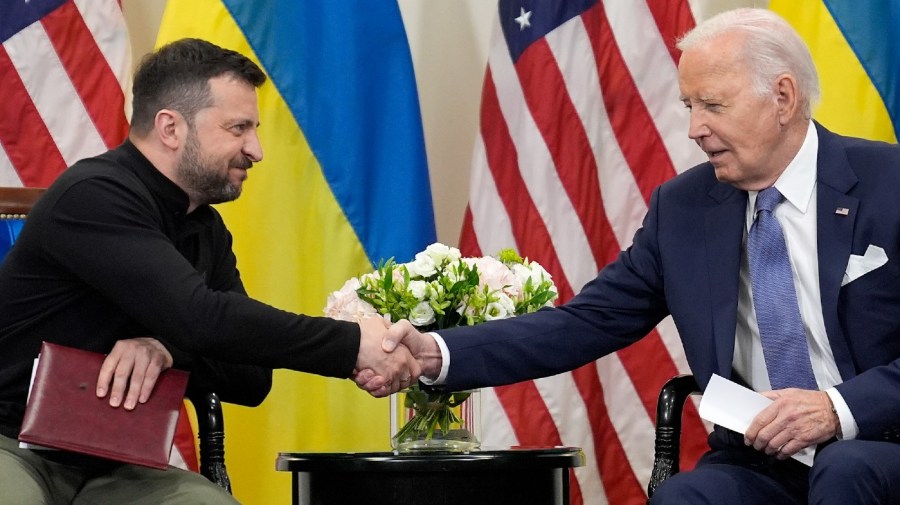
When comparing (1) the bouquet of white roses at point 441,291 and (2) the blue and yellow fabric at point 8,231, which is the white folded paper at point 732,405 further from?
(2) the blue and yellow fabric at point 8,231

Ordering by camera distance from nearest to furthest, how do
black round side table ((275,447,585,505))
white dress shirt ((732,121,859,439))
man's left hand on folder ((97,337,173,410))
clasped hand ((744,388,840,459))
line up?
clasped hand ((744,388,840,459))
man's left hand on folder ((97,337,173,410))
white dress shirt ((732,121,859,439))
black round side table ((275,447,585,505))

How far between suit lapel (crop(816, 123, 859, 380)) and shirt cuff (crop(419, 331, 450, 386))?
31.3 inches

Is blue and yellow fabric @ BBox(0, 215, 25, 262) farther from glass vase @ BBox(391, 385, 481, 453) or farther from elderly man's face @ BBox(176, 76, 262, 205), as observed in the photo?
glass vase @ BBox(391, 385, 481, 453)

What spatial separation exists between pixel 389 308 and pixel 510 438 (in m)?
1.25

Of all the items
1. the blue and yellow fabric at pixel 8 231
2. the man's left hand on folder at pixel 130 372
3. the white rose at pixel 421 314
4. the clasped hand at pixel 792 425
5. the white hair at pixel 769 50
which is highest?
the white hair at pixel 769 50

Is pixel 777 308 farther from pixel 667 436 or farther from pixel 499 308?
pixel 499 308

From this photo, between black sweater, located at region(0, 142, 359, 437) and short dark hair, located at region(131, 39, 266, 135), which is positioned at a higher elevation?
short dark hair, located at region(131, 39, 266, 135)

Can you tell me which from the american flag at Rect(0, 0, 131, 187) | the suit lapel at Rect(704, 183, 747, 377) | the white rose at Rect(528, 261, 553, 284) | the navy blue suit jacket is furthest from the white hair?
the american flag at Rect(0, 0, 131, 187)

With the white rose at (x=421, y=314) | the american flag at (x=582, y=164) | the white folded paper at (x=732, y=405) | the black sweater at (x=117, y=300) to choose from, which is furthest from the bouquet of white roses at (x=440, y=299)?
the american flag at (x=582, y=164)

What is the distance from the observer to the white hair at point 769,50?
8.35 feet

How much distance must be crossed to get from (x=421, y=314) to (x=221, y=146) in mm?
582

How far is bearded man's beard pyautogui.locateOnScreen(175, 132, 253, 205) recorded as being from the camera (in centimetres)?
274

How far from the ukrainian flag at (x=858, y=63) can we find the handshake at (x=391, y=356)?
62.7 inches

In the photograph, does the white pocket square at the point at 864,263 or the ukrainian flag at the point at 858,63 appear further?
the ukrainian flag at the point at 858,63
